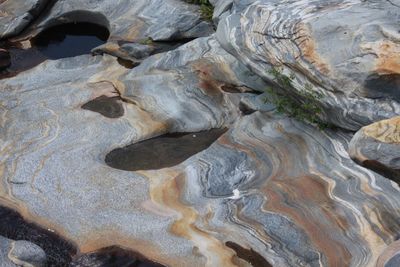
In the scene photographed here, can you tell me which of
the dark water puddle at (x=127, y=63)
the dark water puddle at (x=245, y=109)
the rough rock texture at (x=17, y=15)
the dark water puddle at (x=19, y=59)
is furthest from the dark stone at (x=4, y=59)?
the dark water puddle at (x=245, y=109)

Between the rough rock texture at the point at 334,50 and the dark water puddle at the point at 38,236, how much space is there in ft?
12.5

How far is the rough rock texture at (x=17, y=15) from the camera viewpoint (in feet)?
46.9

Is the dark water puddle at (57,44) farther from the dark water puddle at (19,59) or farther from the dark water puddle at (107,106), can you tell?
the dark water puddle at (107,106)

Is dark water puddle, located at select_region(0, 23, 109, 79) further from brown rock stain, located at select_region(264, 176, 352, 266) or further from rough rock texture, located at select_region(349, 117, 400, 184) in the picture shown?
rough rock texture, located at select_region(349, 117, 400, 184)

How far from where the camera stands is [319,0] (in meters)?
9.45

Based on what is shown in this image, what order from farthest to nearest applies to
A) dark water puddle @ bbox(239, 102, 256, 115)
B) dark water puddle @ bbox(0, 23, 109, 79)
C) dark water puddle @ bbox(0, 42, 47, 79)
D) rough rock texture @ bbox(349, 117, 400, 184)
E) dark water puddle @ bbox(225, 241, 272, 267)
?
dark water puddle @ bbox(0, 23, 109, 79) → dark water puddle @ bbox(0, 42, 47, 79) → dark water puddle @ bbox(239, 102, 256, 115) → dark water puddle @ bbox(225, 241, 272, 267) → rough rock texture @ bbox(349, 117, 400, 184)

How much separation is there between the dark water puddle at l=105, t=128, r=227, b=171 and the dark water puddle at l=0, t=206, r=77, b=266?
156cm

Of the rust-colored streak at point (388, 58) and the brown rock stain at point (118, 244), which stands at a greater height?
the rust-colored streak at point (388, 58)

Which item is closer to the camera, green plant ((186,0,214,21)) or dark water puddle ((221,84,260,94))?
dark water puddle ((221,84,260,94))

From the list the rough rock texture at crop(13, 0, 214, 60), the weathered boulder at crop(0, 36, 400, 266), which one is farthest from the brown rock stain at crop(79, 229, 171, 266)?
the rough rock texture at crop(13, 0, 214, 60)

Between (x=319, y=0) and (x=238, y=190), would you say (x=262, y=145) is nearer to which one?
(x=238, y=190)

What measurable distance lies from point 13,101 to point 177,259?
508cm

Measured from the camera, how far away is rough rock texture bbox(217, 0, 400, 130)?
8.24 meters

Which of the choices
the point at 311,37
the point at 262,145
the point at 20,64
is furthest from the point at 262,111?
the point at 20,64
